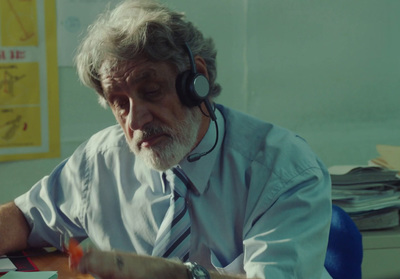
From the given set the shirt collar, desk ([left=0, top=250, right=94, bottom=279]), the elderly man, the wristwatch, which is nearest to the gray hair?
the elderly man

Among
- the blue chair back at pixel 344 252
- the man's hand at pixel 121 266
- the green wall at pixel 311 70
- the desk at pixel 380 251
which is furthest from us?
the green wall at pixel 311 70

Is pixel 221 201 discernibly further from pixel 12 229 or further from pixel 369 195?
pixel 369 195

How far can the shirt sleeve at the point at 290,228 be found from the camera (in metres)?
1.23

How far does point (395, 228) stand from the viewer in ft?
6.40

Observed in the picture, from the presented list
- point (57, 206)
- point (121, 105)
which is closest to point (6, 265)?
point (57, 206)

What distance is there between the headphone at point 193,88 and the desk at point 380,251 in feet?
2.47

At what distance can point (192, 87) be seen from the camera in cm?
136

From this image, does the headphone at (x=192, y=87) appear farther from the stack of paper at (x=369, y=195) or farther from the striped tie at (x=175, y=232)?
the stack of paper at (x=369, y=195)

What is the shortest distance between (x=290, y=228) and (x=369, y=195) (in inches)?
30.0

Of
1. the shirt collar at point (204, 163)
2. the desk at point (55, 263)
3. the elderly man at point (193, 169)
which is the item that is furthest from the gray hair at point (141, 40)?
the desk at point (55, 263)

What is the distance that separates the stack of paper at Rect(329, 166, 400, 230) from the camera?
1916 mm

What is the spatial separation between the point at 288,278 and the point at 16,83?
1133 millimetres

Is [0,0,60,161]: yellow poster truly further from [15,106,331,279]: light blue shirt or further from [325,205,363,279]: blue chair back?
[325,205,363,279]: blue chair back

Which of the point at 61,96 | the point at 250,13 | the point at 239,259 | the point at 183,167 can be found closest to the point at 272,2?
the point at 250,13
